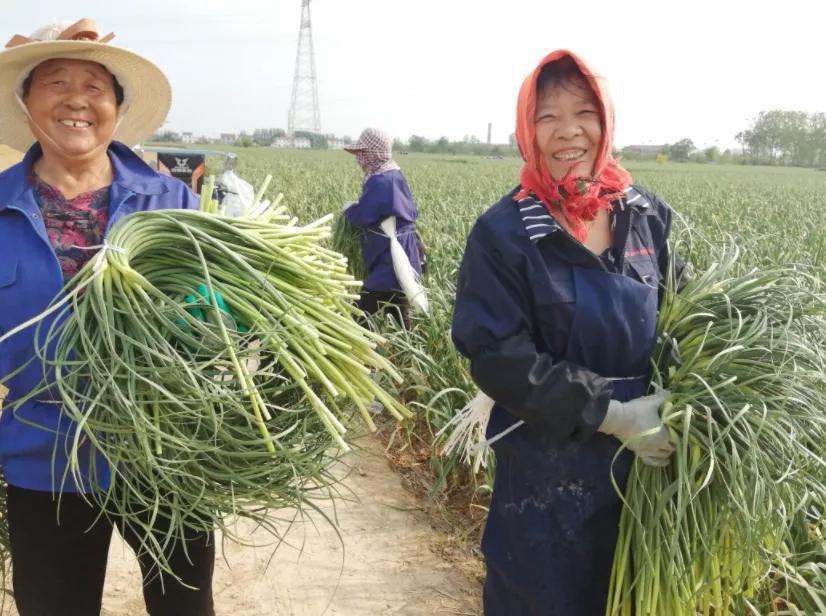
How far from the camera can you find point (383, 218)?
156 inches

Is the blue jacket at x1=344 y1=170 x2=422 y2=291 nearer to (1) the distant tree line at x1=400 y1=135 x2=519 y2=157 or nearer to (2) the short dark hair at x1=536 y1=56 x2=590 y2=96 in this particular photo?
(2) the short dark hair at x1=536 y1=56 x2=590 y2=96

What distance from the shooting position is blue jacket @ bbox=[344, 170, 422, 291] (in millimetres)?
3953

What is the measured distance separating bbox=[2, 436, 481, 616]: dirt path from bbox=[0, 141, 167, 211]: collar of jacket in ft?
3.60

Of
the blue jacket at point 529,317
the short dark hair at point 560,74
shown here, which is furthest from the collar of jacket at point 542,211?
the short dark hair at point 560,74

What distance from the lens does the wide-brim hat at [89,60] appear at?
4.78 ft

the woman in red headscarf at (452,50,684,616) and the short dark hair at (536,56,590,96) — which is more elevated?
the short dark hair at (536,56,590,96)

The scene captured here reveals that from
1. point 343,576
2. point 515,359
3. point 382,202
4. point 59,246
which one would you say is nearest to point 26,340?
point 59,246

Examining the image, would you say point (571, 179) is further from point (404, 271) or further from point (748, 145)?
point (748, 145)

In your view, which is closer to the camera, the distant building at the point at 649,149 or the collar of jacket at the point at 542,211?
the collar of jacket at the point at 542,211

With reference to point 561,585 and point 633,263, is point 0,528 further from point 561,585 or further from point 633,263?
point 633,263

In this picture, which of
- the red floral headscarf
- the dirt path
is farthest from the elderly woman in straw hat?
the red floral headscarf

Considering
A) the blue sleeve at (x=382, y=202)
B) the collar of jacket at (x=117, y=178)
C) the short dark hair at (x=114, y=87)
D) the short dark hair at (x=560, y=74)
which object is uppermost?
the short dark hair at (x=560, y=74)

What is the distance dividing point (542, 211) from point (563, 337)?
265mm

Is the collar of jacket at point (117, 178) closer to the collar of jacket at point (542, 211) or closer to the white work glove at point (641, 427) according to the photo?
the collar of jacket at point (542, 211)
